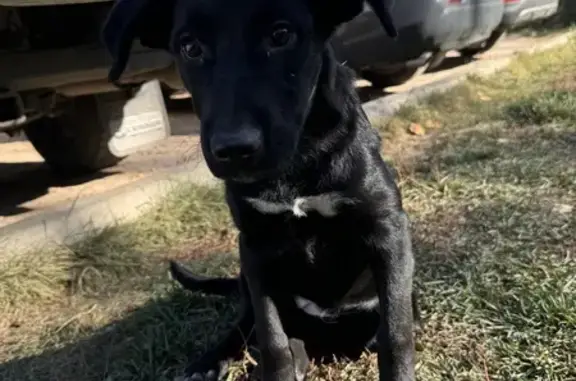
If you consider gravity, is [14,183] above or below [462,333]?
below

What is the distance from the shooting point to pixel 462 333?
8.45ft

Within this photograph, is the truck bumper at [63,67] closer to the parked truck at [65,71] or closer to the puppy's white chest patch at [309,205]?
the parked truck at [65,71]

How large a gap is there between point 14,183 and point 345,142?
3.52 metres

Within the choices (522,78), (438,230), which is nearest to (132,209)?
(438,230)

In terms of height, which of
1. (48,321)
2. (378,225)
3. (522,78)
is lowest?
(522,78)

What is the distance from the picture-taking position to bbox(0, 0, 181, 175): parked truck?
406 cm

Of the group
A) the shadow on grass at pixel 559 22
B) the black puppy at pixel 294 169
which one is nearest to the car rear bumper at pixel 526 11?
the shadow on grass at pixel 559 22

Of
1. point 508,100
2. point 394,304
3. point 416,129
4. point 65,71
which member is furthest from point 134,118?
point 394,304

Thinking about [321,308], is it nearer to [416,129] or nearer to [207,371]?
[207,371]

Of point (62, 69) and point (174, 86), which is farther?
point (174, 86)

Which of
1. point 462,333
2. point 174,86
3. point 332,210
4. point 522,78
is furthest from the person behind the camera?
point 522,78

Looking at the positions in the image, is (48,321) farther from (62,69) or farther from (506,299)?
(506,299)

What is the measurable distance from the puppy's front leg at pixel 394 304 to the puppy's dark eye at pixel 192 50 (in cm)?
64

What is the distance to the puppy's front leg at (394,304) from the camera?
7.52 ft
